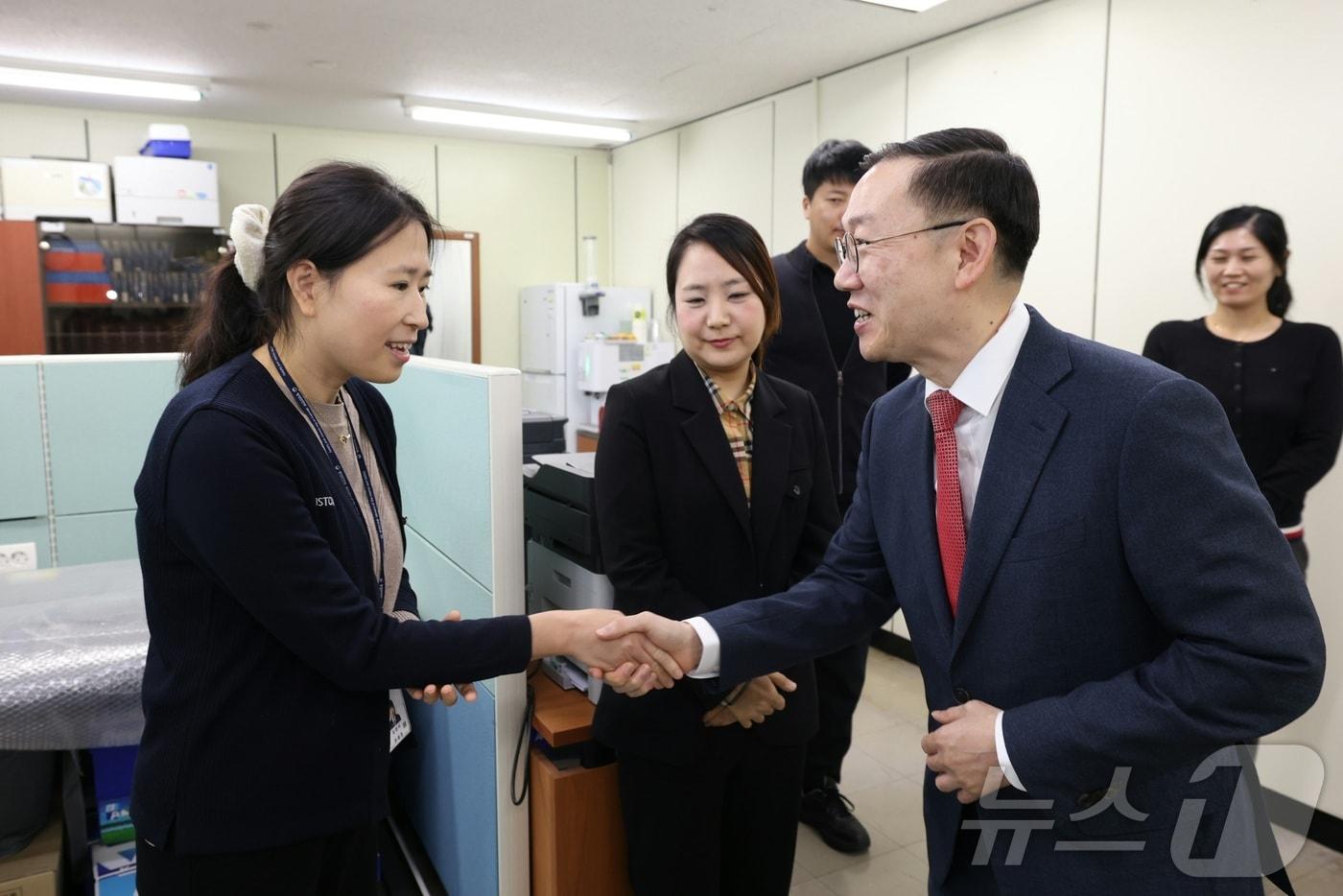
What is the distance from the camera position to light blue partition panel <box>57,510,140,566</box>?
8.69 ft

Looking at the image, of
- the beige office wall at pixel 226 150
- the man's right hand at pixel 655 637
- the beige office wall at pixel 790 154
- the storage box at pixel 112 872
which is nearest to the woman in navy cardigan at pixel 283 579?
the man's right hand at pixel 655 637

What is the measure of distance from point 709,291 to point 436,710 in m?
1.33

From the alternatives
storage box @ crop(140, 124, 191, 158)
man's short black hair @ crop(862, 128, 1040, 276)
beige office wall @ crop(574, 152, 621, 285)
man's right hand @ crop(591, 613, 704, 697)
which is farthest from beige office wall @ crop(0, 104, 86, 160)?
man's short black hair @ crop(862, 128, 1040, 276)

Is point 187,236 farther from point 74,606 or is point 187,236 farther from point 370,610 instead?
point 370,610

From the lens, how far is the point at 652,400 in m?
1.79

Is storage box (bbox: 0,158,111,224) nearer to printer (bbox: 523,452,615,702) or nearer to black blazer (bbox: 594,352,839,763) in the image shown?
printer (bbox: 523,452,615,702)

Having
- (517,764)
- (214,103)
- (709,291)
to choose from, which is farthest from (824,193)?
(214,103)

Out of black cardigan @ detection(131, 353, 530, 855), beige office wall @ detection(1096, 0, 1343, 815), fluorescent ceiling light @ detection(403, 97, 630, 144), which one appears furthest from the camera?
fluorescent ceiling light @ detection(403, 97, 630, 144)

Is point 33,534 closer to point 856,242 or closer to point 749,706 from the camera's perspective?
point 749,706

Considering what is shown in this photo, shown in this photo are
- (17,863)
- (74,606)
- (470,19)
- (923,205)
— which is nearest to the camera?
(923,205)

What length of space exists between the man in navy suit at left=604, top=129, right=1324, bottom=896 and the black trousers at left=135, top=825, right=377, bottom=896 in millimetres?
905

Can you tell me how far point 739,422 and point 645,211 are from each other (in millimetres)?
5618

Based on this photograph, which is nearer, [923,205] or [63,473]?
[923,205]

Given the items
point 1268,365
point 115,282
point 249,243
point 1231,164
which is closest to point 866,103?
point 1231,164
